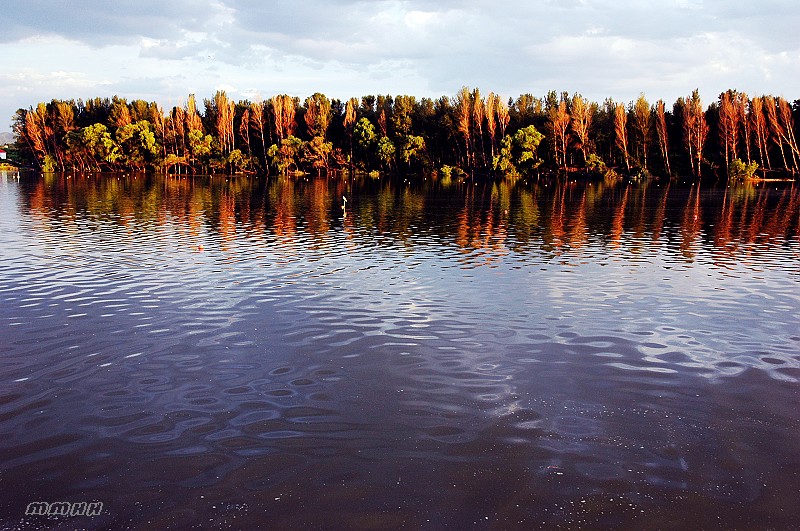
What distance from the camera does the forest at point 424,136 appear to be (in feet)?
413

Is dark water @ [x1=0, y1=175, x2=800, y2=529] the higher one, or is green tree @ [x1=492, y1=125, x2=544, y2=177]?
green tree @ [x1=492, y1=125, x2=544, y2=177]

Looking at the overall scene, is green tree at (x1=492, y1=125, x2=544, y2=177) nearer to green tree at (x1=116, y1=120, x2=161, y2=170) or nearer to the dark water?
green tree at (x1=116, y1=120, x2=161, y2=170)

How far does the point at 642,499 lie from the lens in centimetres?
1010

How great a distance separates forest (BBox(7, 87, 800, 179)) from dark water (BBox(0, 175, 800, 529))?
108 m

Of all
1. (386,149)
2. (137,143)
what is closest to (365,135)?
(386,149)

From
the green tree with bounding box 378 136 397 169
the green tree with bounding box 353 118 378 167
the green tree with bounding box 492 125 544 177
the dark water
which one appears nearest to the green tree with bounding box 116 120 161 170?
the green tree with bounding box 353 118 378 167

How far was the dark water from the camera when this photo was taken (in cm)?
1005

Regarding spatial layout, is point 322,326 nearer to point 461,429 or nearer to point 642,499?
point 461,429

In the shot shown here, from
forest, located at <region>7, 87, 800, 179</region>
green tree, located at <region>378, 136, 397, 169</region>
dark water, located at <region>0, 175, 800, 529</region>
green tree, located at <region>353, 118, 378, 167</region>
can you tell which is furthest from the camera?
green tree, located at <region>353, 118, 378, 167</region>

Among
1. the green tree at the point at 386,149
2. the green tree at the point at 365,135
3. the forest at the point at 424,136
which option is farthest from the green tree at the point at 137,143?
the green tree at the point at 386,149

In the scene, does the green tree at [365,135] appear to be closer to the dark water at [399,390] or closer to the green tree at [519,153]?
the green tree at [519,153]

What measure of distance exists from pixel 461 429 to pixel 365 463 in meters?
2.33

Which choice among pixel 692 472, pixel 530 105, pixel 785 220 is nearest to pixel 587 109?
pixel 530 105

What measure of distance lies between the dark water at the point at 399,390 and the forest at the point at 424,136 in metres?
108
